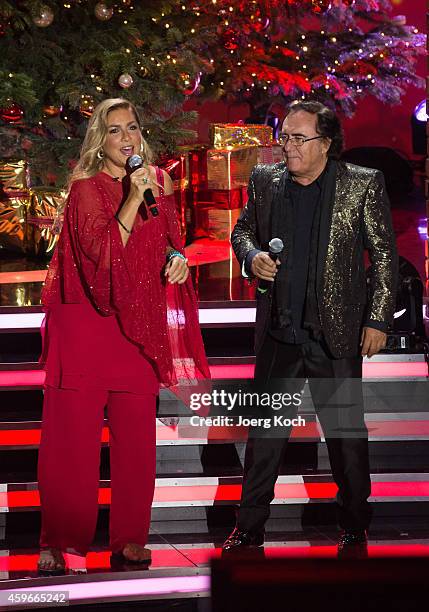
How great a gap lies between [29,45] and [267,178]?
12.8ft

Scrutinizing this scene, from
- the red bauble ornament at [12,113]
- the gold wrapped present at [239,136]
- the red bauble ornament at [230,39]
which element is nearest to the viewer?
the red bauble ornament at [12,113]

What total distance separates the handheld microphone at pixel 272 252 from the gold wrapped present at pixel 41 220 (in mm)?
3667

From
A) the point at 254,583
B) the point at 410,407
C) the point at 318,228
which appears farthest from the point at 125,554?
the point at 254,583

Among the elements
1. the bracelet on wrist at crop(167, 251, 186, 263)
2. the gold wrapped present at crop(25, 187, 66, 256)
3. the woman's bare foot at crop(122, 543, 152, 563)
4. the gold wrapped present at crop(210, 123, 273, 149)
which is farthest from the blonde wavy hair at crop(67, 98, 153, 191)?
the gold wrapped present at crop(210, 123, 273, 149)

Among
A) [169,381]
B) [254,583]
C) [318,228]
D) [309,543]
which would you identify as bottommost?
[309,543]

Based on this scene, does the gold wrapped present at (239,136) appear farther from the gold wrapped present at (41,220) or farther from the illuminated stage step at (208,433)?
the illuminated stage step at (208,433)

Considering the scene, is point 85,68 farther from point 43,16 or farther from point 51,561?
point 51,561

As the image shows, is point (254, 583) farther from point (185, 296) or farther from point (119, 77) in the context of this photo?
point (119, 77)

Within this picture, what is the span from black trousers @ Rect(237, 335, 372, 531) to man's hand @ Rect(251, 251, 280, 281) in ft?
0.81

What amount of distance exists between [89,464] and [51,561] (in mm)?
341

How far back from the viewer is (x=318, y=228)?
134 inches

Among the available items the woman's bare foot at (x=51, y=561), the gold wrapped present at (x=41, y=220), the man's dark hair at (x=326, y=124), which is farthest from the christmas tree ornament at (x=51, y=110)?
the woman's bare foot at (x=51, y=561)

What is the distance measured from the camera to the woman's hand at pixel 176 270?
131 inches

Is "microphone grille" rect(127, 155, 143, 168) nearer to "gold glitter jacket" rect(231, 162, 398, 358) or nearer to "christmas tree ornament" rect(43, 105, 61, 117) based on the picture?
"gold glitter jacket" rect(231, 162, 398, 358)
